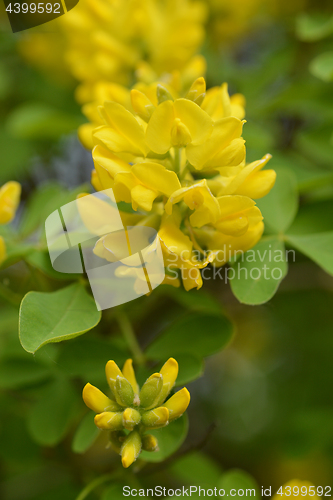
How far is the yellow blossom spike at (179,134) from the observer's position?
74cm

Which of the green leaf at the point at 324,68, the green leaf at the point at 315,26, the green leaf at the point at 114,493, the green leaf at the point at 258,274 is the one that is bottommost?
the green leaf at the point at 114,493

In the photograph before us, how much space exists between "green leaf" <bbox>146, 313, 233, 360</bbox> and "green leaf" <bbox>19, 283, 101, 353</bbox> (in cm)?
26

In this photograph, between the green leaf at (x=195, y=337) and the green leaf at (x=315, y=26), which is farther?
the green leaf at (x=315, y=26)

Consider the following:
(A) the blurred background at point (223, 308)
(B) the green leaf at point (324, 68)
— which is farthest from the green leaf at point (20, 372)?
(B) the green leaf at point (324, 68)

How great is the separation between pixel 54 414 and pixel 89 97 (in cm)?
99

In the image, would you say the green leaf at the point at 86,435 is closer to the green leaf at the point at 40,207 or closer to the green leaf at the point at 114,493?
Result: the green leaf at the point at 114,493

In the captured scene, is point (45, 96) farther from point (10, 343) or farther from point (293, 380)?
point (293, 380)

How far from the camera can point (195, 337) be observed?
103cm

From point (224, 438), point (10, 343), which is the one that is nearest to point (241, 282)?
point (10, 343)

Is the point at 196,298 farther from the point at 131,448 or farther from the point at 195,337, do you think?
the point at 131,448

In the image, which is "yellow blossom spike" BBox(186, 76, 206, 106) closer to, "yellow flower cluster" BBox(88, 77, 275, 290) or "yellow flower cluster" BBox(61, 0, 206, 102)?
"yellow flower cluster" BBox(88, 77, 275, 290)

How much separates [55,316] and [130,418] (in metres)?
0.23

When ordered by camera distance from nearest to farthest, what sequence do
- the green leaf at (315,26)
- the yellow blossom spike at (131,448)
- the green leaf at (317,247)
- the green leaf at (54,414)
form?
1. the yellow blossom spike at (131,448)
2. the green leaf at (317,247)
3. the green leaf at (54,414)
4. the green leaf at (315,26)

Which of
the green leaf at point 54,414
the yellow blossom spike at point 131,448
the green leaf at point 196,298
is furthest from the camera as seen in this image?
the green leaf at point 196,298
